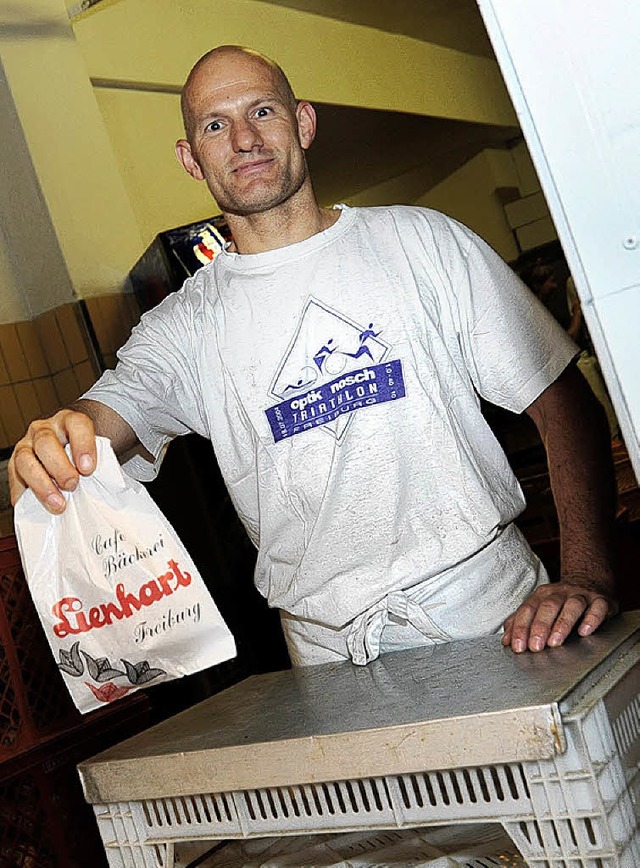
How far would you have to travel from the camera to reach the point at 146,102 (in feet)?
11.9

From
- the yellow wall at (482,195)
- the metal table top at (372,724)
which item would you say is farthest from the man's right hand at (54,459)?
the yellow wall at (482,195)

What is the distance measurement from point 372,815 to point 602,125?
69 cm

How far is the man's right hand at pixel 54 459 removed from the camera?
134 centimetres

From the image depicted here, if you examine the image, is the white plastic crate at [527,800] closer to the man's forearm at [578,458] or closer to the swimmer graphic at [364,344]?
the man's forearm at [578,458]

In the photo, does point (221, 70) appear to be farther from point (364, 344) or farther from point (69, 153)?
point (69, 153)

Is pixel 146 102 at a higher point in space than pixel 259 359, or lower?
higher

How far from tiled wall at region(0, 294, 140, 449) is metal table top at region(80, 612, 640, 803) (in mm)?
1867

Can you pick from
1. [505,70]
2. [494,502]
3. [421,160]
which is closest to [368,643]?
[494,502]

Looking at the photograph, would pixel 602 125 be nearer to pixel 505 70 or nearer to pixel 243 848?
pixel 505 70

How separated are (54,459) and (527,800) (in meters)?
0.69

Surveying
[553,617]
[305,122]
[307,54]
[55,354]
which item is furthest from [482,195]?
[553,617]

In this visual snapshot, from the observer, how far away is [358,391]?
168 cm

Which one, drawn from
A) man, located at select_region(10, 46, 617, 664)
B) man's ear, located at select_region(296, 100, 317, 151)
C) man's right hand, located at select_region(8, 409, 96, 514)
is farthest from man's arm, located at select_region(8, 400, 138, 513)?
man's ear, located at select_region(296, 100, 317, 151)

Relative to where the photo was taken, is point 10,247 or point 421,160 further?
point 421,160
